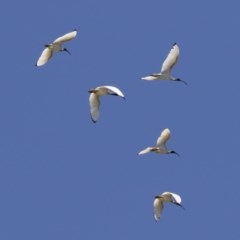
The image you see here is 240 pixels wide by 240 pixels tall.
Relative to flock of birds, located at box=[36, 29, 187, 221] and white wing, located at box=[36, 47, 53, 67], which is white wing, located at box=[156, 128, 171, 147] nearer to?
flock of birds, located at box=[36, 29, 187, 221]

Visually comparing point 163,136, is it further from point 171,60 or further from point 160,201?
point 171,60

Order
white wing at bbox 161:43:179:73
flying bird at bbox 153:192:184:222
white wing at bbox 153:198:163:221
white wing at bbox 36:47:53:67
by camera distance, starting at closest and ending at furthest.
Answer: white wing at bbox 161:43:179:73
white wing at bbox 36:47:53:67
flying bird at bbox 153:192:184:222
white wing at bbox 153:198:163:221

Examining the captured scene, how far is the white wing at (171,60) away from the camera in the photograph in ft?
176

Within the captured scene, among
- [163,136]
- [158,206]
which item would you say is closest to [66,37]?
[163,136]

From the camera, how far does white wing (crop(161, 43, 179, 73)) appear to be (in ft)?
176

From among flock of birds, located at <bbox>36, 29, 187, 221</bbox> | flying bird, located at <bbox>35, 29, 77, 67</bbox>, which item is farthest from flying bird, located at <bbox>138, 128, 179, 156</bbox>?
flying bird, located at <bbox>35, 29, 77, 67</bbox>

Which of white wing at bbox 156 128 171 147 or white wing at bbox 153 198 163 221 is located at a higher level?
white wing at bbox 156 128 171 147

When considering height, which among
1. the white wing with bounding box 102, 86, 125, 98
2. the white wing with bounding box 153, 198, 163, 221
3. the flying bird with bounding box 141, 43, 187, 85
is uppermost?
the flying bird with bounding box 141, 43, 187, 85

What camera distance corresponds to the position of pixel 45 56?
2147 inches

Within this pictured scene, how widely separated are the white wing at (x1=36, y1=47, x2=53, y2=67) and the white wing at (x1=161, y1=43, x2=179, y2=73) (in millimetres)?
4039

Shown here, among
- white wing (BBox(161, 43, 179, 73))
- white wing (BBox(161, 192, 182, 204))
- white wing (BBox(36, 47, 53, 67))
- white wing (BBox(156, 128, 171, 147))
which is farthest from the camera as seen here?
white wing (BBox(156, 128, 171, 147))

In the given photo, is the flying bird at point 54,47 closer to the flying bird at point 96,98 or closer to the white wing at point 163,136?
the flying bird at point 96,98

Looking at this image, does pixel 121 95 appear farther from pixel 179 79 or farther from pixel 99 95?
pixel 179 79

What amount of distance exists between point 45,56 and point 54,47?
1.64ft
